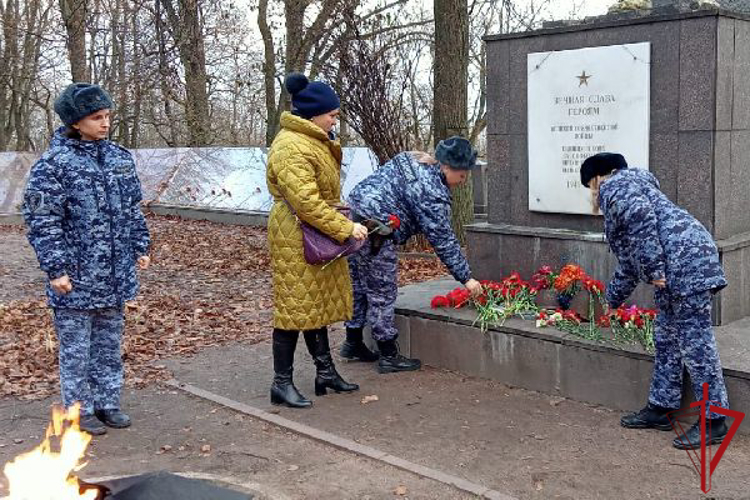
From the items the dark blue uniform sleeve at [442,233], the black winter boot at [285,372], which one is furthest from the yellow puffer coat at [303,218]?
the dark blue uniform sleeve at [442,233]

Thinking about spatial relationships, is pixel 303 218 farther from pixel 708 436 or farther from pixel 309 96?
pixel 708 436

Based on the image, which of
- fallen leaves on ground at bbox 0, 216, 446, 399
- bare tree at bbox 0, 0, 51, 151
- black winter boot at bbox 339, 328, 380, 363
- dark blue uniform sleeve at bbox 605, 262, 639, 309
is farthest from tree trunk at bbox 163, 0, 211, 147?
dark blue uniform sleeve at bbox 605, 262, 639, 309

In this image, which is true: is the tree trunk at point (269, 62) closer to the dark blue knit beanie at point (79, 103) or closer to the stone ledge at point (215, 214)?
the stone ledge at point (215, 214)

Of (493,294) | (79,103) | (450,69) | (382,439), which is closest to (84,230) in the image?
(79,103)

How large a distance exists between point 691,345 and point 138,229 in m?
3.11

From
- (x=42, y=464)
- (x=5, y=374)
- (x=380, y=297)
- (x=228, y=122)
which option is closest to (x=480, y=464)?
(x=380, y=297)

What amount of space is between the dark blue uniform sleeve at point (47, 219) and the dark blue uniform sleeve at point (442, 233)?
2221 millimetres

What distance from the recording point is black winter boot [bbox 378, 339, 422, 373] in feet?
20.3

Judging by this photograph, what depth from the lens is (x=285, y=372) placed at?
5.51m

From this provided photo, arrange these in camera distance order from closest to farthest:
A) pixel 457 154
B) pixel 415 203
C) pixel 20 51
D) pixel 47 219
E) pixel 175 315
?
pixel 47 219, pixel 457 154, pixel 415 203, pixel 175 315, pixel 20 51

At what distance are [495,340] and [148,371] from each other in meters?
2.60

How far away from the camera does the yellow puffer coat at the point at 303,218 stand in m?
5.07

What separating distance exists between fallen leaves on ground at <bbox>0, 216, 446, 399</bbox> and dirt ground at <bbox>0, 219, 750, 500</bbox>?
10 centimetres

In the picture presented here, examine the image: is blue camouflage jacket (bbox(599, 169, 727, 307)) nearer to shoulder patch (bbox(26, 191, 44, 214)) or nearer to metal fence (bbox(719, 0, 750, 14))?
metal fence (bbox(719, 0, 750, 14))
